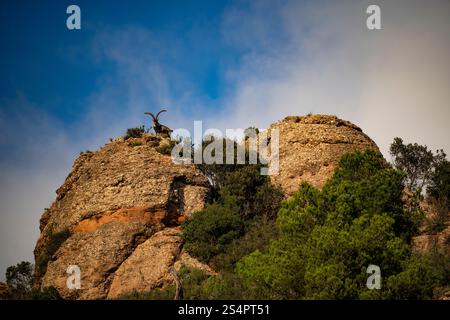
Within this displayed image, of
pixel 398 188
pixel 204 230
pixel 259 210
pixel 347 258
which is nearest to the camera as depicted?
pixel 347 258

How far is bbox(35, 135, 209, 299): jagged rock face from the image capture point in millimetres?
31828

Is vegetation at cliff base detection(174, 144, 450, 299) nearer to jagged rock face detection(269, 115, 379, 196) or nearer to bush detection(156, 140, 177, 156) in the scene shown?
jagged rock face detection(269, 115, 379, 196)

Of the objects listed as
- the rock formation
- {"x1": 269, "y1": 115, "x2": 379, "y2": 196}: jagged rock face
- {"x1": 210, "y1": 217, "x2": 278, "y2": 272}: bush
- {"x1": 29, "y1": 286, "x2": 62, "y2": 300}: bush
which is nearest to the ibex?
the rock formation

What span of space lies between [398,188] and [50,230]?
2198 cm

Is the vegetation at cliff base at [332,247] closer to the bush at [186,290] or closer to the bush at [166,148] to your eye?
the bush at [186,290]

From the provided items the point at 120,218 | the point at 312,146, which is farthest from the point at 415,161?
the point at 120,218

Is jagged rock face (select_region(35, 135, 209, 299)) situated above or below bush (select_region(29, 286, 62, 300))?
above

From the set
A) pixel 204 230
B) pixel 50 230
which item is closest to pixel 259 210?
pixel 204 230

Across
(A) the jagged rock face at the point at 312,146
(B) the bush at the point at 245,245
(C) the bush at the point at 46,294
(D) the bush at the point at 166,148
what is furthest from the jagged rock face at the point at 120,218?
(A) the jagged rock face at the point at 312,146

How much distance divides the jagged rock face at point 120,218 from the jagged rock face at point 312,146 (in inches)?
234

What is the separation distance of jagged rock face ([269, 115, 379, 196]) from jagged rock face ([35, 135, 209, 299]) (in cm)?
595

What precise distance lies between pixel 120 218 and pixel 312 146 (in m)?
14.4
